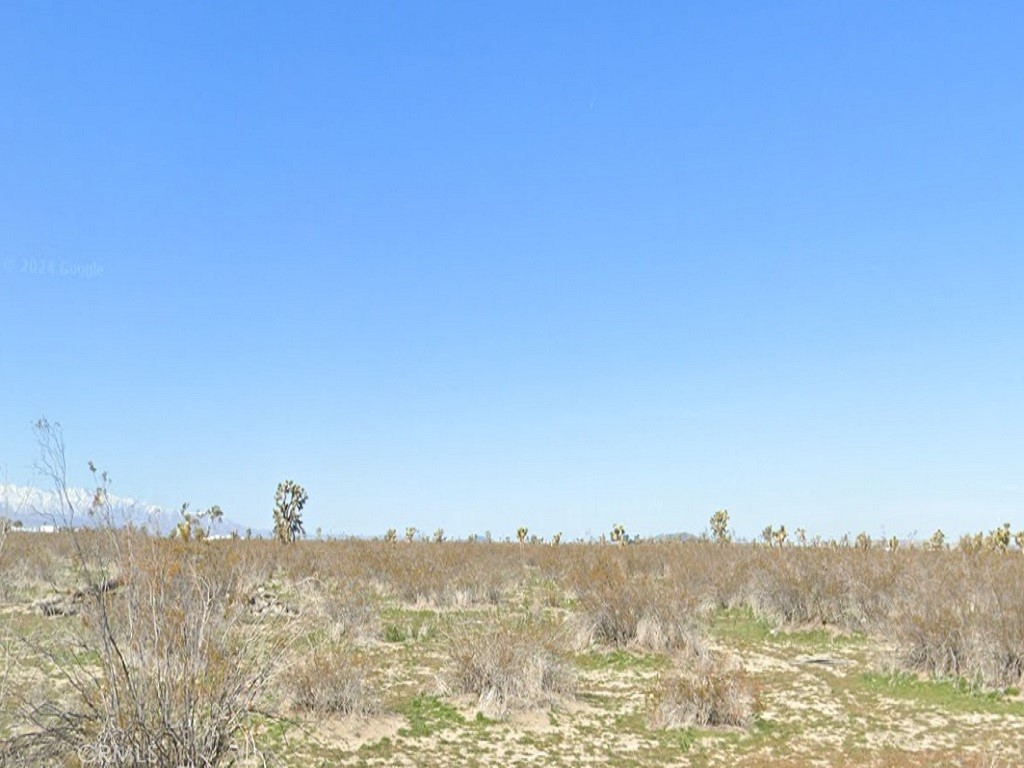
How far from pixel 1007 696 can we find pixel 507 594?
10931 mm

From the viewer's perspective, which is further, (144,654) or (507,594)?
(507,594)

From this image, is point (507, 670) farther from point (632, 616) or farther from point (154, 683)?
point (154, 683)

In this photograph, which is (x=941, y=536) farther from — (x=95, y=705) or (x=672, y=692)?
(x=95, y=705)

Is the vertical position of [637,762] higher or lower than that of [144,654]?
lower

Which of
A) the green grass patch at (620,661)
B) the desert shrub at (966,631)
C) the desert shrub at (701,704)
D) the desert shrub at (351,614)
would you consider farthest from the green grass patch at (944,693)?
the desert shrub at (351,614)

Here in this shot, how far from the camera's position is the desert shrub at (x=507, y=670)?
9.53 m

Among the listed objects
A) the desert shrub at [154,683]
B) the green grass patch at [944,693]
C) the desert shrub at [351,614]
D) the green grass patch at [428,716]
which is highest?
the desert shrub at [154,683]

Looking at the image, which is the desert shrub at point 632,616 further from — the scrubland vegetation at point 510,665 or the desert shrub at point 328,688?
the desert shrub at point 328,688

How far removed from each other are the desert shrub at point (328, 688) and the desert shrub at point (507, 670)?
1.40 m

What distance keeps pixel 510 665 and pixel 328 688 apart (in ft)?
7.29

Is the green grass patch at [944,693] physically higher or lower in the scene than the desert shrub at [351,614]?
lower

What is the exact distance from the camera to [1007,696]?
1055 centimetres

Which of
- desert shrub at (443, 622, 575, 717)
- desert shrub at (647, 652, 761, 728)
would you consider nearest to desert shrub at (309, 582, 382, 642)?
desert shrub at (443, 622, 575, 717)

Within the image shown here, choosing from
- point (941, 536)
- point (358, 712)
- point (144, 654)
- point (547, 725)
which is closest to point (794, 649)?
point (547, 725)
